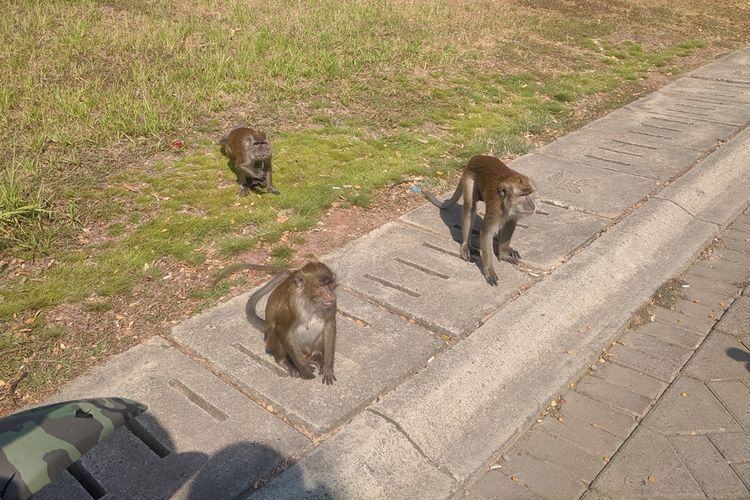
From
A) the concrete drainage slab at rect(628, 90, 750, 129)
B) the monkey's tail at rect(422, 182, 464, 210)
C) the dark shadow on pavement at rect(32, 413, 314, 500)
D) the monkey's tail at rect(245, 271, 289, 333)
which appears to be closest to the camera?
the dark shadow on pavement at rect(32, 413, 314, 500)

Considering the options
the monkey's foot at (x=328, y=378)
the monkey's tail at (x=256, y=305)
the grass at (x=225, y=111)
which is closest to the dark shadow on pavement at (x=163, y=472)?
the monkey's foot at (x=328, y=378)

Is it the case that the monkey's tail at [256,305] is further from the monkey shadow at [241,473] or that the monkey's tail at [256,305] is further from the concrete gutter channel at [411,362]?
the monkey shadow at [241,473]

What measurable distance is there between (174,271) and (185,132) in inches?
129

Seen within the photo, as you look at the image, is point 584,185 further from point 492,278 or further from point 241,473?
point 241,473

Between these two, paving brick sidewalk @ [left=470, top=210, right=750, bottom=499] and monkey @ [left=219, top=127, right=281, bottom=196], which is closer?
paving brick sidewalk @ [left=470, top=210, right=750, bottom=499]

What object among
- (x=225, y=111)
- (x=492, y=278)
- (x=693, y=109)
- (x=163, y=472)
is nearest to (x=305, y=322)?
(x=163, y=472)

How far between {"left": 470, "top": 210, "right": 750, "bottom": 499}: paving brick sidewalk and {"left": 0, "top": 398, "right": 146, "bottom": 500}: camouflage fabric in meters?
2.23


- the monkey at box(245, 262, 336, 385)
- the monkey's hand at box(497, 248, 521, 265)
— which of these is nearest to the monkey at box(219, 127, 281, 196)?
the monkey's hand at box(497, 248, 521, 265)

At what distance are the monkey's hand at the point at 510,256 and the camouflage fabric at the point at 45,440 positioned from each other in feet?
13.5

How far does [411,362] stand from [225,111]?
5685mm

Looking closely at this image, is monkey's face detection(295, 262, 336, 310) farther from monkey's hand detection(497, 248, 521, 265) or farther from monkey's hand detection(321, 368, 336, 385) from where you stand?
monkey's hand detection(497, 248, 521, 265)

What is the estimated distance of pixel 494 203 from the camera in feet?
18.2

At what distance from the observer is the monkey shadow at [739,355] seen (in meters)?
4.85

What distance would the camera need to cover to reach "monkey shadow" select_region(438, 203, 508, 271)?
6.03m
